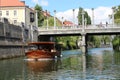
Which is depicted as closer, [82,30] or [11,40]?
[11,40]

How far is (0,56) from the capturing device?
6438 cm

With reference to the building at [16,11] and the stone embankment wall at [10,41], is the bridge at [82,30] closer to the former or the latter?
the building at [16,11]

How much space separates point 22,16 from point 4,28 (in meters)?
36.3

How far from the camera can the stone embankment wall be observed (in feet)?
222

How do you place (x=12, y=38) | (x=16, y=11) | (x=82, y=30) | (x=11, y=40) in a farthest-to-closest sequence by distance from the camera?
(x=16, y=11)
(x=82, y=30)
(x=12, y=38)
(x=11, y=40)

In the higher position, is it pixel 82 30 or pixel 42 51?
pixel 82 30

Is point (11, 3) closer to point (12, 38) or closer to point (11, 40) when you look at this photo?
point (12, 38)

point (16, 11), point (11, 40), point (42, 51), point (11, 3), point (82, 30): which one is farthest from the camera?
point (11, 3)

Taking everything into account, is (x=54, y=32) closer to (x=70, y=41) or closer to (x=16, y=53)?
(x=16, y=53)

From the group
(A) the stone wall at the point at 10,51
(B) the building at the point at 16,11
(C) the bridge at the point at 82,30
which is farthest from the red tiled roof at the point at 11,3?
(A) the stone wall at the point at 10,51

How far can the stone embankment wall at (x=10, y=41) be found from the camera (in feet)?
222

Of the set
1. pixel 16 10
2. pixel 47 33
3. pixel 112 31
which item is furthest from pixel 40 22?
pixel 112 31

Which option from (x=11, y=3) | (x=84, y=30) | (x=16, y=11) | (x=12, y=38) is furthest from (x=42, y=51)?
(x=11, y=3)

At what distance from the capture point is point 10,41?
7425cm
